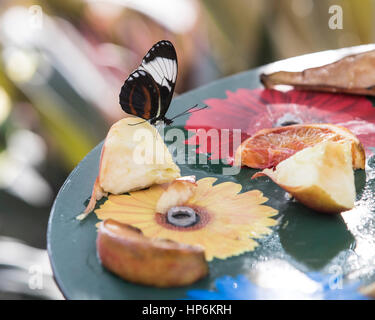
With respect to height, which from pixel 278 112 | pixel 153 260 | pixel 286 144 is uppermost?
pixel 278 112

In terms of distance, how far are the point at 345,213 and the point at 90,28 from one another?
1.53m

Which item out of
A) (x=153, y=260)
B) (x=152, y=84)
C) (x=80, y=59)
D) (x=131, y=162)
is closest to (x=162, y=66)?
(x=152, y=84)

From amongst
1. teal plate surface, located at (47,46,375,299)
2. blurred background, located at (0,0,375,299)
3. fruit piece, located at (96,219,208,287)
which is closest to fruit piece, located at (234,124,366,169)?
teal plate surface, located at (47,46,375,299)

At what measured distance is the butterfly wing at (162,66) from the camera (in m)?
0.88

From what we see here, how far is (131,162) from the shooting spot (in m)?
0.81

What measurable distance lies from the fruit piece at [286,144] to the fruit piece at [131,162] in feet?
0.44

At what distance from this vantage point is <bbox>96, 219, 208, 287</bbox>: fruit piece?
0.60m

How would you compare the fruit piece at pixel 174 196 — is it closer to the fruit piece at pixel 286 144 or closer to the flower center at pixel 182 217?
the flower center at pixel 182 217

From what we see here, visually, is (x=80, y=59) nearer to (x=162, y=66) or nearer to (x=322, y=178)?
(x=162, y=66)

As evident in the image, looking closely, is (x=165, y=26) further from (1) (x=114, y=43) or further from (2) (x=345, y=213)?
(2) (x=345, y=213)

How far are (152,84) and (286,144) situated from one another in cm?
24

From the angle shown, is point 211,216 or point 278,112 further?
point 278,112
